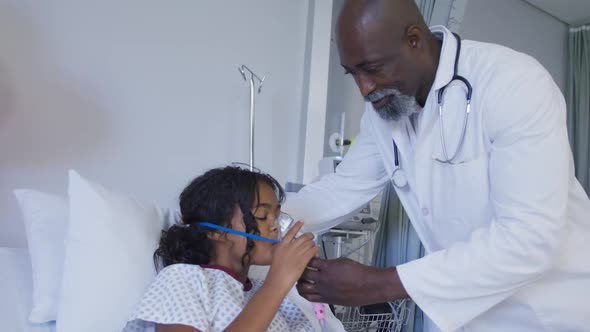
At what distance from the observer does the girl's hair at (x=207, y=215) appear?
3.85ft

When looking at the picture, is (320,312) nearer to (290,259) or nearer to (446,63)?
(290,259)

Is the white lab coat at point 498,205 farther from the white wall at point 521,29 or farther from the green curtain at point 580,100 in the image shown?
the green curtain at point 580,100

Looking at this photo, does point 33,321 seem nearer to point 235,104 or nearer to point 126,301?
point 126,301

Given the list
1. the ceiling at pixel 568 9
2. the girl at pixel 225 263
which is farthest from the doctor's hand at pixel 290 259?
the ceiling at pixel 568 9

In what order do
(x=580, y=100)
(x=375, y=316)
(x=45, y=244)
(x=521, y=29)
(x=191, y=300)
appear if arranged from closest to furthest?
(x=191, y=300)
(x=45, y=244)
(x=375, y=316)
(x=521, y=29)
(x=580, y=100)

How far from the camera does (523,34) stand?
11.8 ft

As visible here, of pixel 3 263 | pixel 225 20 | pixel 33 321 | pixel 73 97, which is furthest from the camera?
pixel 225 20

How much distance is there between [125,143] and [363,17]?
113 cm

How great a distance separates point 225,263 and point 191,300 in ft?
0.67

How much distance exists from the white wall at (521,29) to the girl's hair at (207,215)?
2.58 metres

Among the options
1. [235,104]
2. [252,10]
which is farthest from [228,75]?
[252,10]

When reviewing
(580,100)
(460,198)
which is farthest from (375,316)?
(580,100)

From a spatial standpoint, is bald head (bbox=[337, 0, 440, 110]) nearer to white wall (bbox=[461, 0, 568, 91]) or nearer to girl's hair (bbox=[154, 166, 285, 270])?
girl's hair (bbox=[154, 166, 285, 270])

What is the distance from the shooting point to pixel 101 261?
1.12m
